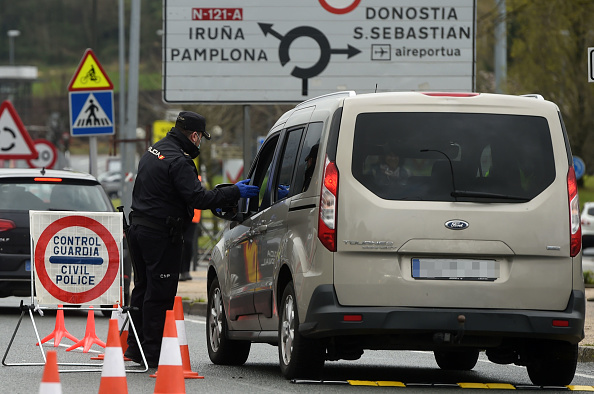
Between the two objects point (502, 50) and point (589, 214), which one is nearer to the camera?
point (502, 50)

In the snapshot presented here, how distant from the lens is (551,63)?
123 feet

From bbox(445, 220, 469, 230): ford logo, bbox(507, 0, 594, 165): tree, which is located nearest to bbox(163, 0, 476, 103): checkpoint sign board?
bbox(445, 220, 469, 230): ford logo

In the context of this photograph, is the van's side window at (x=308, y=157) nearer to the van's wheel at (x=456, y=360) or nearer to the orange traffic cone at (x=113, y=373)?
the orange traffic cone at (x=113, y=373)

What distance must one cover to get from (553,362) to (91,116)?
449 inches

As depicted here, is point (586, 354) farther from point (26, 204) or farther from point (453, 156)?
point (26, 204)

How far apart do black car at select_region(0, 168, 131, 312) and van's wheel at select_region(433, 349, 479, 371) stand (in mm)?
5569

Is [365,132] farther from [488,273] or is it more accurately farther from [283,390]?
[283,390]

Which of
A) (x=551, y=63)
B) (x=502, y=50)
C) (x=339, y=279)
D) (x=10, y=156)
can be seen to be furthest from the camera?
(x=551, y=63)

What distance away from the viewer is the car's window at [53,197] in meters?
15.9

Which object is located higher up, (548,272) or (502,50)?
(502,50)

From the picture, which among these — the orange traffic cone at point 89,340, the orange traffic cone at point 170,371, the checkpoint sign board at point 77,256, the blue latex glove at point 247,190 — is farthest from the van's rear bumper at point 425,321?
the orange traffic cone at point 89,340

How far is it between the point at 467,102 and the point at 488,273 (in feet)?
3.76

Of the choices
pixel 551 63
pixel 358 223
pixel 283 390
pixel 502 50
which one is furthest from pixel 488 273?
pixel 551 63

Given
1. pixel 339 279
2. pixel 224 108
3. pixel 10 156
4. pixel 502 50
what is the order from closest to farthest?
pixel 339 279, pixel 10 156, pixel 502 50, pixel 224 108
